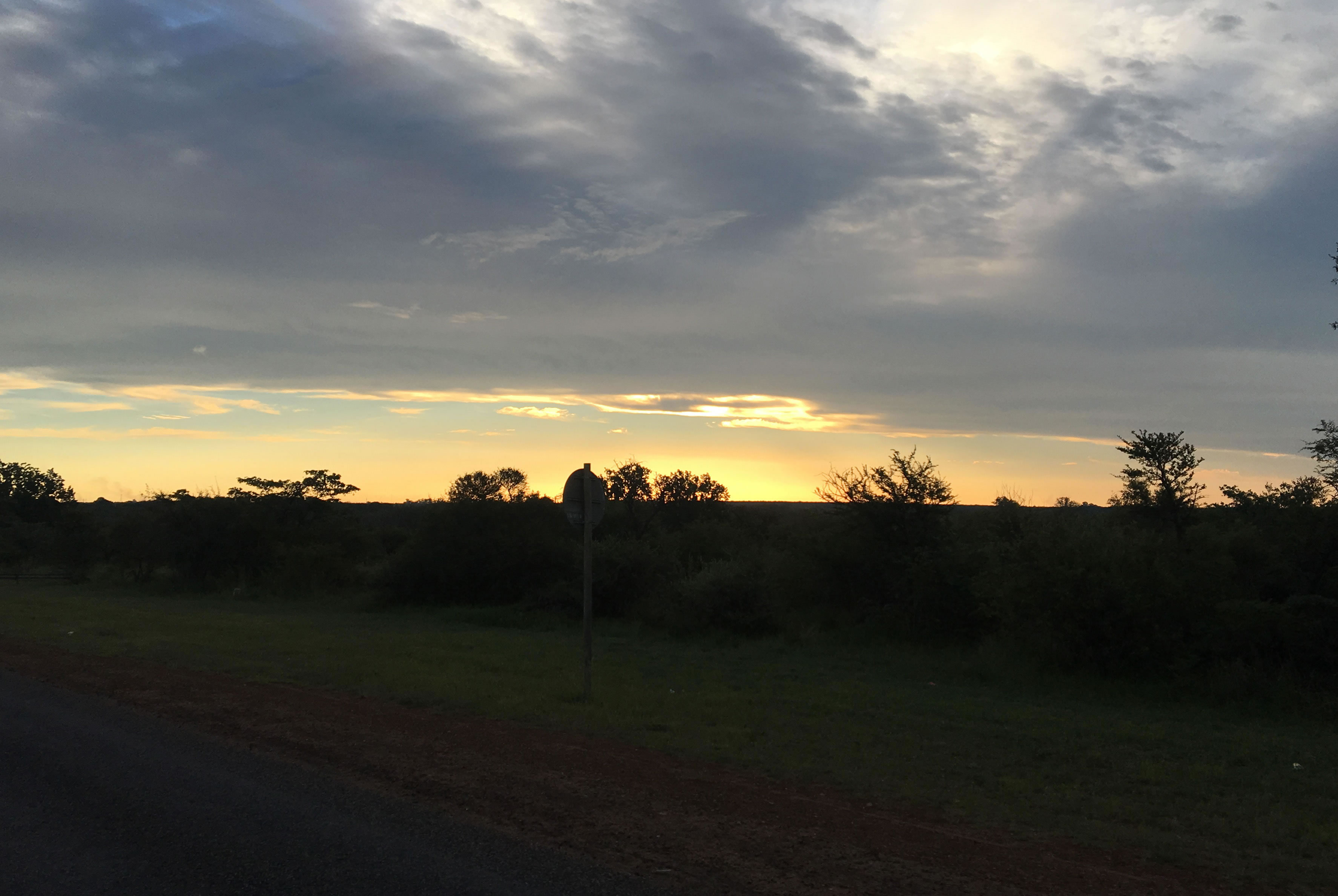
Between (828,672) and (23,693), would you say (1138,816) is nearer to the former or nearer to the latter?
(828,672)

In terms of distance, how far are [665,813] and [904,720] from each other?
6063 millimetres

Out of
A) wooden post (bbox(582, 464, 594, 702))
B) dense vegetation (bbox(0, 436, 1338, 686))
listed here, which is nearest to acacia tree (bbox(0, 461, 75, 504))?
dense vegetation (bbox(0, 436, 1338, 686))

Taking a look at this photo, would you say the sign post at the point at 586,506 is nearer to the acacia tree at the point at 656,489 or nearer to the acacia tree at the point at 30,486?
the acacia tree at the point at 656,489

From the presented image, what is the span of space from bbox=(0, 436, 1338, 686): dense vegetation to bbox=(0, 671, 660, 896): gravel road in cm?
1342

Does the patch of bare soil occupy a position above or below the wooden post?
below

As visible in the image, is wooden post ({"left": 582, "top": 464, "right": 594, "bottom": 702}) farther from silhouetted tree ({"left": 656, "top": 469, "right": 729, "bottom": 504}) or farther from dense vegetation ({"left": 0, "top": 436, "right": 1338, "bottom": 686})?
silhouetted tree ({"left": 656, "top": 469, "right": 729, "bottom": 504})

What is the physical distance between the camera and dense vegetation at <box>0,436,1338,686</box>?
15961 millimetres

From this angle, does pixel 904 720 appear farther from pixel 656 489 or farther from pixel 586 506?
pixel 656 489

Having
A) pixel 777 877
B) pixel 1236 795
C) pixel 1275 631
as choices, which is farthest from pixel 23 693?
pixel 1275 631

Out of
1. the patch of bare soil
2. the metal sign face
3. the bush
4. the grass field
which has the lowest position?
the grass field

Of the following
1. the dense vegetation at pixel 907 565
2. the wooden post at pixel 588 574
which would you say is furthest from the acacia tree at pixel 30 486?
the wooden post at pixel 588 574

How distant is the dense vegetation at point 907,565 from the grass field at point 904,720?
1263mm

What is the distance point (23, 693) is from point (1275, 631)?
18.9 meters

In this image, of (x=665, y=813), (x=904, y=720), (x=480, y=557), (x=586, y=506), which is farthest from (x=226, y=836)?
(x=480, y=557)
